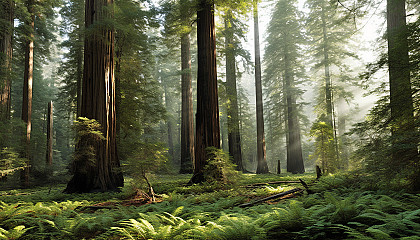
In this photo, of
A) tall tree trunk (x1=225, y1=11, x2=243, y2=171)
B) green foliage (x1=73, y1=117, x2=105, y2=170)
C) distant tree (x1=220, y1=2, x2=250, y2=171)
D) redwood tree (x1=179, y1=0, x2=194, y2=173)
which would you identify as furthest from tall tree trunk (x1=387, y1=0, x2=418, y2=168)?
redwood tree (x1=179, y1=0, x2=194, y2=173)

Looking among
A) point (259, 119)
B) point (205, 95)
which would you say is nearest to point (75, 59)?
point (205, 95)

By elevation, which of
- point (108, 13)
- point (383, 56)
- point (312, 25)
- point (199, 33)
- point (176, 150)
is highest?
point (312, 25)

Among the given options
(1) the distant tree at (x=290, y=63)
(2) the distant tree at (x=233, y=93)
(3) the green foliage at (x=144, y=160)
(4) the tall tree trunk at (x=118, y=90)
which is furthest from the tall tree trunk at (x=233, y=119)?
(3) the green foliage at (x=144, y=160)

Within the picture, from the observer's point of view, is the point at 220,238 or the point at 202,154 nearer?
the point at 220,238

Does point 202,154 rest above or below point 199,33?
below

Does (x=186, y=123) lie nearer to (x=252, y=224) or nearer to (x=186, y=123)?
(x=186, y=123)

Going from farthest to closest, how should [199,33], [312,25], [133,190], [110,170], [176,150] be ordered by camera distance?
1. [176,150]
2. [312,25]
3. [199,33]
4. [110,170]
5. [133,190]

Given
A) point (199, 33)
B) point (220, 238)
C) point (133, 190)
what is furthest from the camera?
point (199, 33)

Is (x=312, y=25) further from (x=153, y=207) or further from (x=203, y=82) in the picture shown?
(x=153, y=207)

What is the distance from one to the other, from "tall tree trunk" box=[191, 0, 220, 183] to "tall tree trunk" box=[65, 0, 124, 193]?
9.44ft

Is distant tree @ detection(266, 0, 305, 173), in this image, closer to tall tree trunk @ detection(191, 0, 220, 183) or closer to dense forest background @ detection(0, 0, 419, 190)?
dense forest background @ detection(0, 0, 419, 190)

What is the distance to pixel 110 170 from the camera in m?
7.30

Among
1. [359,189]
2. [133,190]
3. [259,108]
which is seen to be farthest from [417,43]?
[259,108]

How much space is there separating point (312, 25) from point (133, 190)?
67.8 ft
